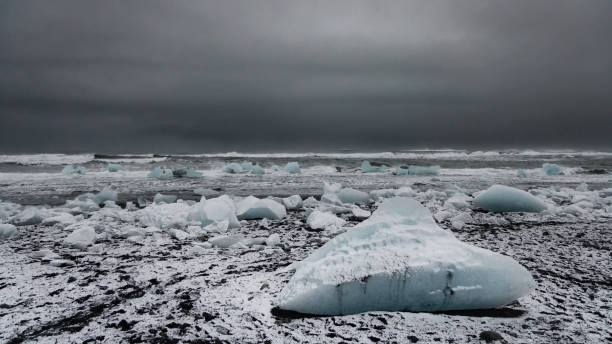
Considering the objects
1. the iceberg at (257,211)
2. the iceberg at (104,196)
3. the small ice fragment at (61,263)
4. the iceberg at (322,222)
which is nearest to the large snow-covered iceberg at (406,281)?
the small ice fragment at (61,263)

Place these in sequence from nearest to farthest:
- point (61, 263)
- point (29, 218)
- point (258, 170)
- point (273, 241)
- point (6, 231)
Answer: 1. point (61, 263)
2. point (273, 241)
3. point (6, 231)
4. point (29, 218)
5. point (258, 170)

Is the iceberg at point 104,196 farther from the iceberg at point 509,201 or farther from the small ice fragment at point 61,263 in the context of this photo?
the iceberg at point 509,201

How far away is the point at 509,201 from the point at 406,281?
3.25m

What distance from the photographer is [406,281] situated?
152 centimetres

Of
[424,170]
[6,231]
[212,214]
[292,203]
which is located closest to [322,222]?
[212,214]

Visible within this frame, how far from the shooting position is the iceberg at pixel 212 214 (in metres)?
3.29

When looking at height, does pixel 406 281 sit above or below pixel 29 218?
above

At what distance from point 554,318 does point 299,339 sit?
1045mm

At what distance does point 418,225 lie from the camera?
5.94 ft

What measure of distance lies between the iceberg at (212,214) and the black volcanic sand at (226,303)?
0.67 m

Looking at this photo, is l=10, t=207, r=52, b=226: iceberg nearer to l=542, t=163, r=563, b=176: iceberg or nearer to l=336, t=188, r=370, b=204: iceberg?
l=336, t=188, r=370, b=204: iceberg

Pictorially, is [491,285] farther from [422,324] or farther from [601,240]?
[601,240]

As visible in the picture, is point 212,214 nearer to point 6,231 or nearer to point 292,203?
point 292,203

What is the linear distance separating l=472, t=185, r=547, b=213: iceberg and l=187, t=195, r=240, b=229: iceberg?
3.00 m
